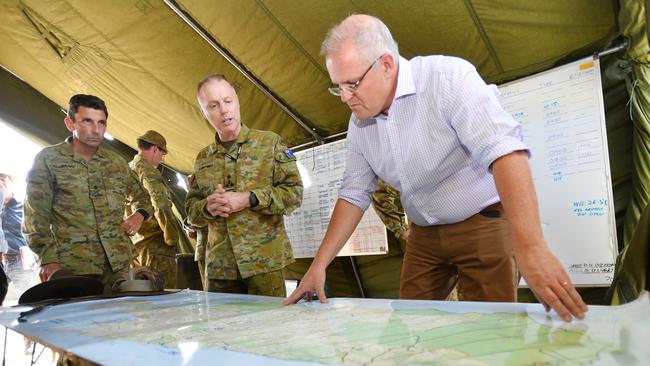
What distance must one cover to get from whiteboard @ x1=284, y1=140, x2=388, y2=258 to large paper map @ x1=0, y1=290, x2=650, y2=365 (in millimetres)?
1943

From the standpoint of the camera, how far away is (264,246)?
1.71 m

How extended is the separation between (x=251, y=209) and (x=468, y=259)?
0.87 metres

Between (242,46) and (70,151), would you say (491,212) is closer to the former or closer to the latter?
(70,151)

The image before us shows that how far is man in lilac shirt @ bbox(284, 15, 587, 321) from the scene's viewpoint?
1.07 metres

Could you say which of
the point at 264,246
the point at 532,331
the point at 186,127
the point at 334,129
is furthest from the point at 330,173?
the point at 532,331

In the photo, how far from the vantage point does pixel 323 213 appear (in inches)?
133

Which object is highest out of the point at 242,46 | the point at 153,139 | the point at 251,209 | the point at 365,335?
the point at 242,46

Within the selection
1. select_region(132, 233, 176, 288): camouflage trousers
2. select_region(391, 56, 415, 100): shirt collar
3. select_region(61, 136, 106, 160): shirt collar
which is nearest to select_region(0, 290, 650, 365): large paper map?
select_region(391, 56, 415, 100): shirt collar

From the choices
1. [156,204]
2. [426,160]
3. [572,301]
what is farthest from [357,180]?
[156,204]

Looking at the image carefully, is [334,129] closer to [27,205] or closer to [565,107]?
[565,107]

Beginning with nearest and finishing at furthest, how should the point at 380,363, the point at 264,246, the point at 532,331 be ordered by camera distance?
the point at 380,363 → the point at 532,331 → the point at 264,246

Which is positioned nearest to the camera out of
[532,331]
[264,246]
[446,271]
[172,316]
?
[532,331]

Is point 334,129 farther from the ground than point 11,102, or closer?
closer

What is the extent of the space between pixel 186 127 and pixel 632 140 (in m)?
3.19
